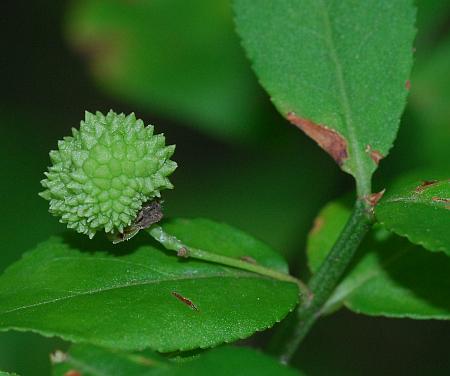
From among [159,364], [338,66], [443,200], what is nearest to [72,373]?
A: [159,364]

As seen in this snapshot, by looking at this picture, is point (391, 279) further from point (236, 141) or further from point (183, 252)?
point (236, 141)

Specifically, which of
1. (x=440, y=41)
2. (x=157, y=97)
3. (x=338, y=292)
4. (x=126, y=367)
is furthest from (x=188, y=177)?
(x=126, y=367)

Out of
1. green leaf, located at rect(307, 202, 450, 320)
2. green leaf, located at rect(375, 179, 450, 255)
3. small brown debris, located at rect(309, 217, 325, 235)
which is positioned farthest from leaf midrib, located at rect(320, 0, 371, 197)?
small brown debris, located at rect(309, 217, 325, 235)

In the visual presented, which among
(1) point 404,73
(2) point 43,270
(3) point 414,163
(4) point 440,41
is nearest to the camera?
(2) point 43,270

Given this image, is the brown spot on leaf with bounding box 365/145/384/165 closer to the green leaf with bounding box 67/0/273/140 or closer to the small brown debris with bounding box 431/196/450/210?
the small brown debris with bounding box 431/196/450/210

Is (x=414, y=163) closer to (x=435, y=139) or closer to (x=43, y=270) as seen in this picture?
(x=435, y=139)
